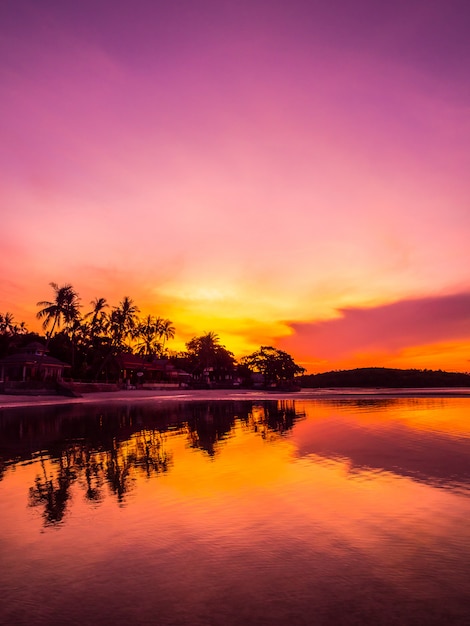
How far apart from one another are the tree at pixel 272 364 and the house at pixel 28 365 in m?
86.7

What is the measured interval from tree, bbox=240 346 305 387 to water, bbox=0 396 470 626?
138 metres

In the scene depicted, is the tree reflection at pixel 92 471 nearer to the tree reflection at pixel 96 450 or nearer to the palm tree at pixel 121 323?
the tree reflection at pixel 96 450

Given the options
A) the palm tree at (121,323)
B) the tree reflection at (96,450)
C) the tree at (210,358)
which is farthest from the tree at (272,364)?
the tree reflection at (96,450)

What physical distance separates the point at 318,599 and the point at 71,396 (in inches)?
2425

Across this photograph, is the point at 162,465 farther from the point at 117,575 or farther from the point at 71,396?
the point at 71,396

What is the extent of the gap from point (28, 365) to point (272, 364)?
9289cm

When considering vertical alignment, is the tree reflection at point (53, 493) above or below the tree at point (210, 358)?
below

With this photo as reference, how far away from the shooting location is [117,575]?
6.82m

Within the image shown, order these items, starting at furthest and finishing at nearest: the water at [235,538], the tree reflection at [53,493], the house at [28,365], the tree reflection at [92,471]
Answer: the house at [28,365]
the tree reflection at [92,471]
the tree reflection at [53,493]
the water at [235,538]

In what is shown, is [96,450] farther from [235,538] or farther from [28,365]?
[28,365]

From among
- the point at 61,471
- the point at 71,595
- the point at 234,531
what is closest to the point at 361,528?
the point at 234,531

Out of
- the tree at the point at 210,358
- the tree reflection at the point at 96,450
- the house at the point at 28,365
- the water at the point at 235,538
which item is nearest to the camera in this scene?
the water at the point at 235,538

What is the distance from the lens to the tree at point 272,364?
509 feet

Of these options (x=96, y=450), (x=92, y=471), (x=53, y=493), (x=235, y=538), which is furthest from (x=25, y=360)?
(x=235, y=538)
